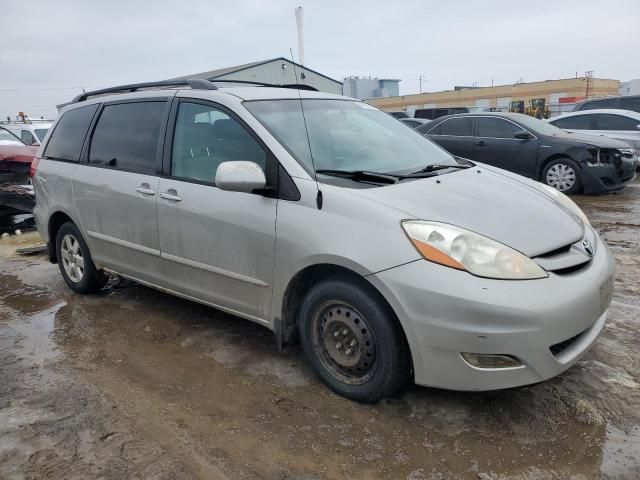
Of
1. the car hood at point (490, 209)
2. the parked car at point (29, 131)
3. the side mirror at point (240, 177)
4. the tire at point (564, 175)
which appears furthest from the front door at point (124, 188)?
the parked car at point (29, 131)

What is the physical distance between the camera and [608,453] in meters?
2.41

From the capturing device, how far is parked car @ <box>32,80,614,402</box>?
246 cm

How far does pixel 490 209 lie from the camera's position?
285cm

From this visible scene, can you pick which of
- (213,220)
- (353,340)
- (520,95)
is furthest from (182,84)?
(520,95)

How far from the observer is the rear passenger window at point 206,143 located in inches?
130

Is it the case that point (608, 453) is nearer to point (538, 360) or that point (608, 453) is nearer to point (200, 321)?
point (538, 360)

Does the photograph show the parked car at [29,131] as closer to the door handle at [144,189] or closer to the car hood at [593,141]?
the door handle at [144,189]

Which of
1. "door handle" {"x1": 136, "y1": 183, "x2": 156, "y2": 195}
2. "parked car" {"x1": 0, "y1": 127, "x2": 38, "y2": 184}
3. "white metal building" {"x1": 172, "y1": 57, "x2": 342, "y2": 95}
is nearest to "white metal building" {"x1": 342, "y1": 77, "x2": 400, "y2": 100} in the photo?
"white metal building" {"x1": 172, "y1": 57, "x2": 342, "y2": 95}

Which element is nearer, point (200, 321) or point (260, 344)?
point (260, 344)

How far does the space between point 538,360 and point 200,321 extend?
262 centimetres

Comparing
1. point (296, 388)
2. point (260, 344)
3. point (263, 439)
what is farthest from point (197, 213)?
point (263, 439)

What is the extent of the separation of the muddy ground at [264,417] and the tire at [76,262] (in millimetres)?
851

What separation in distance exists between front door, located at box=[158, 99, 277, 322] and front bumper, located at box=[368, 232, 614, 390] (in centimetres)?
90

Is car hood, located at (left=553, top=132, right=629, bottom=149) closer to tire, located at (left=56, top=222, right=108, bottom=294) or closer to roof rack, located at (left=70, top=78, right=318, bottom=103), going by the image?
roof rack, located at (left=70, top=78, right=318, bottom=103)
